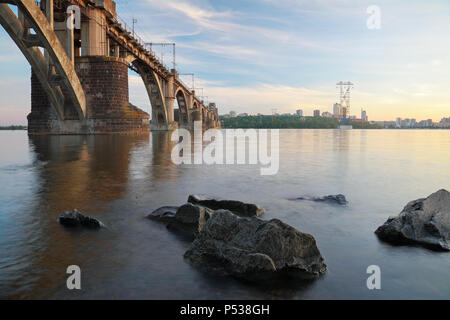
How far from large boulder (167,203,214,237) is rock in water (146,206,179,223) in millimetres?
227

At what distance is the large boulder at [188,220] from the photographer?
195 inches

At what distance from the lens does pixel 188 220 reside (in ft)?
16.5

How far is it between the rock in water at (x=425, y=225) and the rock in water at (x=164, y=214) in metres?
3.11

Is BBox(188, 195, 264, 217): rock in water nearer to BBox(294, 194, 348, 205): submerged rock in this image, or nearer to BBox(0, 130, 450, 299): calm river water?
BBox(0, 130, 450, 299): calm river water

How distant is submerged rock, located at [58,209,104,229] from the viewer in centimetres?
500
